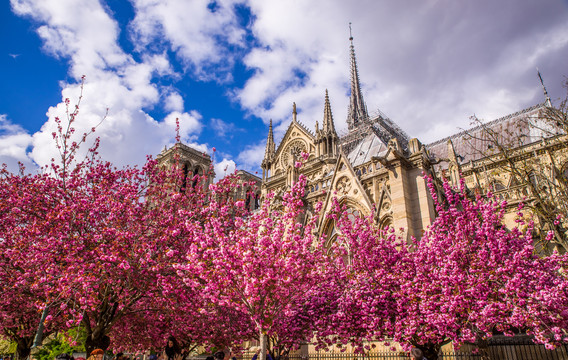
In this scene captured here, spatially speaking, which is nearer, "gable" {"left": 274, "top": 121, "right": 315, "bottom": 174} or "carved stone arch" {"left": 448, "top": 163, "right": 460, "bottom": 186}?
"carved stone arch" {"left": 448, "top": 163, "right": 460, "bottom": 186}

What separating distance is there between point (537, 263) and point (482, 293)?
1.81 m

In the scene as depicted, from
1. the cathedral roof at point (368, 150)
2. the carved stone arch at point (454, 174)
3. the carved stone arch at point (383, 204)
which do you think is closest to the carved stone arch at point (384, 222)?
the carved stone arch at point (383, 204)

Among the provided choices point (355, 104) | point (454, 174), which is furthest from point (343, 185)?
point (355, 104)

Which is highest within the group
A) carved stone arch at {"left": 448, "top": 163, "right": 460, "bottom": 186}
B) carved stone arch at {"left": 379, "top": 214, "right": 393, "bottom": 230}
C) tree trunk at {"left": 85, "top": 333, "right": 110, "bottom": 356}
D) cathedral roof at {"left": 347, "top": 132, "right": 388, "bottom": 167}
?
cathedral roof at {"left": 347, "top": 132, "right": 388, "bottom": 167}

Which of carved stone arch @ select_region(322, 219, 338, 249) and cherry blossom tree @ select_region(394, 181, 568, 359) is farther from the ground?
carved stone arch @ select_region(322, 219, 338, 249)

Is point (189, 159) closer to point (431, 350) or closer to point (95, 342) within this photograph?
point (95, 342)

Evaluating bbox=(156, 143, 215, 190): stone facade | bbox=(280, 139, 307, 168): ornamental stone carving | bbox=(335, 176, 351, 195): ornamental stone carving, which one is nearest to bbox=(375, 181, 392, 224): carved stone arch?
bbox=(335, 176, 351, 195): ornamental stone carving

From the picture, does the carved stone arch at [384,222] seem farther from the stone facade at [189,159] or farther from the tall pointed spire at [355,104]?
the stone facade at [189,159]

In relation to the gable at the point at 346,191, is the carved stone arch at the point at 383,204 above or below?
below

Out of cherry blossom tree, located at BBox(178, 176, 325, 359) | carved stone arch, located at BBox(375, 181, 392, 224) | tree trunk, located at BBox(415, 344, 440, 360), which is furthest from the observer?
carved stone arch, located at BBox(375, 181, 392, 224)

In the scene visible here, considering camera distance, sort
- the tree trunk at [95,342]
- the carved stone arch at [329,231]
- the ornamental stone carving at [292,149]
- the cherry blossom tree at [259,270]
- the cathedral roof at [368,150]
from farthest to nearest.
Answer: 1. the ornamental stone carving at [292,149]
2. the cathedral roof at [368,150]
3. the carved stone arch at [329,231]
4. the tree trunk at [95,342]
5. the cherry blossom tree at [259,270]

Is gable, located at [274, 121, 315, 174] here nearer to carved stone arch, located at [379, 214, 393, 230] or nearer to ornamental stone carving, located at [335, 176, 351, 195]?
ornamental stone carving, located at [335, 176, 351, 195]

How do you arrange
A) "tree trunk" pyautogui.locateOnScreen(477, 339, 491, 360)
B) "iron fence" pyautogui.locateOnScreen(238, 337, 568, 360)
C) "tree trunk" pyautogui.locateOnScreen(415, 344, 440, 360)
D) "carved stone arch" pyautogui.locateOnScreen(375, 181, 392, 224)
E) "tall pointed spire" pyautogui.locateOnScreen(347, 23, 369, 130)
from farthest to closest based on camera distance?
"tall pointed spire" pyautogui.locateOnScreen(347, 23, 369, 130) → "carved stone arch" pyautogui.locateOnScreen(375, 181, 392, 224) → "iron fence" pyautogui.locateOnScreen(238, 337, 568, 360) → "tree trunk" pyautogui.locateOnScreen(415, 344, 440, 360) → "tree trunk" pyautogui.locateOnScreen(477, 339, 491, 360)

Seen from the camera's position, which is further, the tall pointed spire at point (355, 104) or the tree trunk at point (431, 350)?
the tall pointed spire at point (355, 104)
